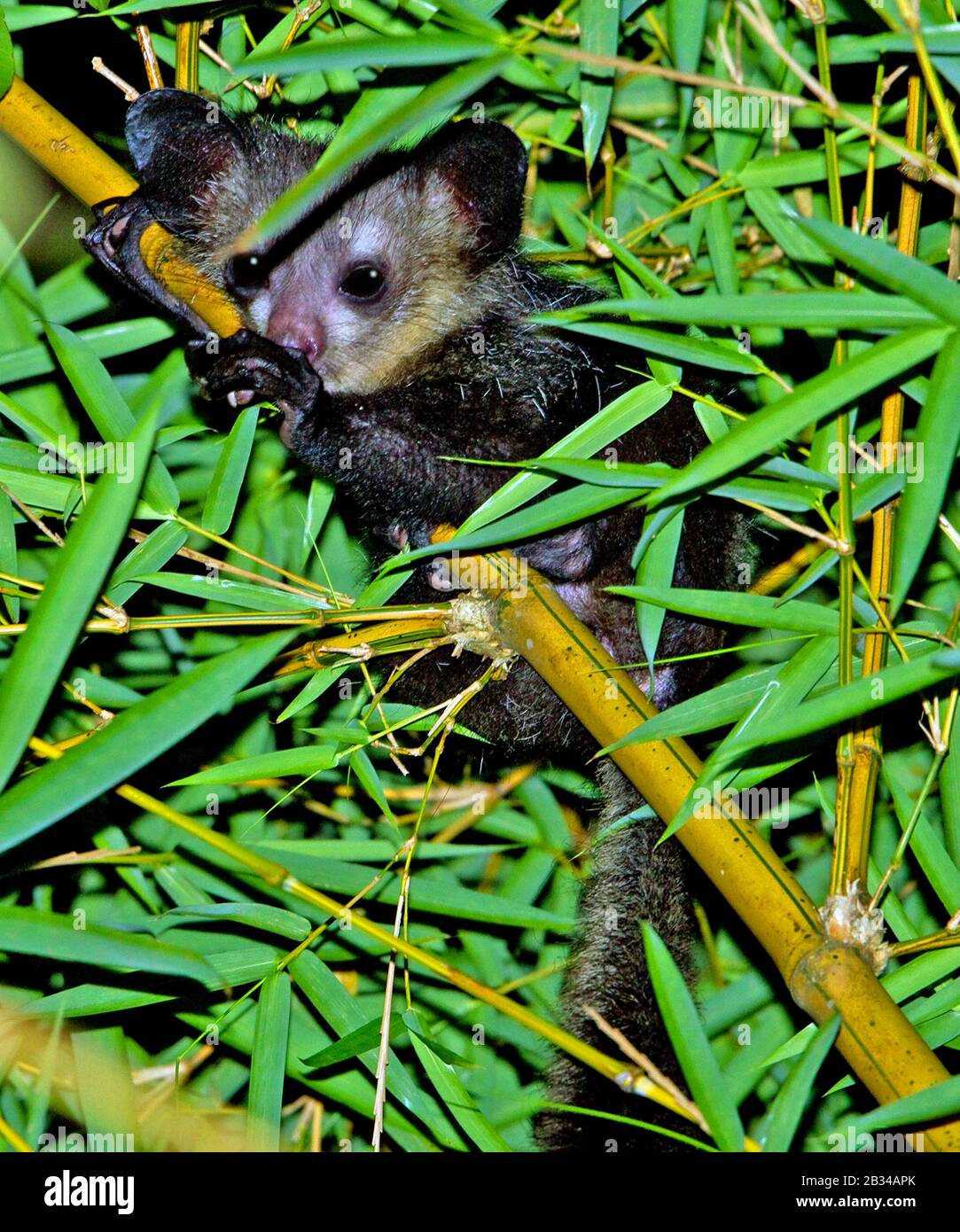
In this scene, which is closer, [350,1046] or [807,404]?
[807,404]

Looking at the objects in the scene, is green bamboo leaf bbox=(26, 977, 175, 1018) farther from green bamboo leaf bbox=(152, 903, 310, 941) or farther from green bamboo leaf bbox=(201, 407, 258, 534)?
green bamboo leaf bbox=(201, 407, 258, 534)

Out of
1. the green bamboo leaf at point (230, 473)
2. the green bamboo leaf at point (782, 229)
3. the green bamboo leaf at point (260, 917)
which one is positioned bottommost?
the green bamboo leaf at point (260, 917)

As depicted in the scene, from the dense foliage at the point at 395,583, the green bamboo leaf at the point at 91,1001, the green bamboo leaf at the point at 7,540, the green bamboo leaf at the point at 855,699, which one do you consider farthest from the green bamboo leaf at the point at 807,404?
the green bamboo leaf at the point at 91,1001

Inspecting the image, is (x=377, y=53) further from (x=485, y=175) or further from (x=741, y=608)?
(x=485, y=175)

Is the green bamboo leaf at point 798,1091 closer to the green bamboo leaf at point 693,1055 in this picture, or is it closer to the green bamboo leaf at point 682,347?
the green bamboo leaf at point 693,1055

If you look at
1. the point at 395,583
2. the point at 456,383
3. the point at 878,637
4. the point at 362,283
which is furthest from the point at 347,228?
the point at 878,637

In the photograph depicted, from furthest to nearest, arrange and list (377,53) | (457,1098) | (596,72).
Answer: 1. (596,72)
2. (457,1098)
3. (377,53)

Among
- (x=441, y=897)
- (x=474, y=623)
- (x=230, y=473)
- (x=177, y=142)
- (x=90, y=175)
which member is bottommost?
Result: (x=441, y=897)
